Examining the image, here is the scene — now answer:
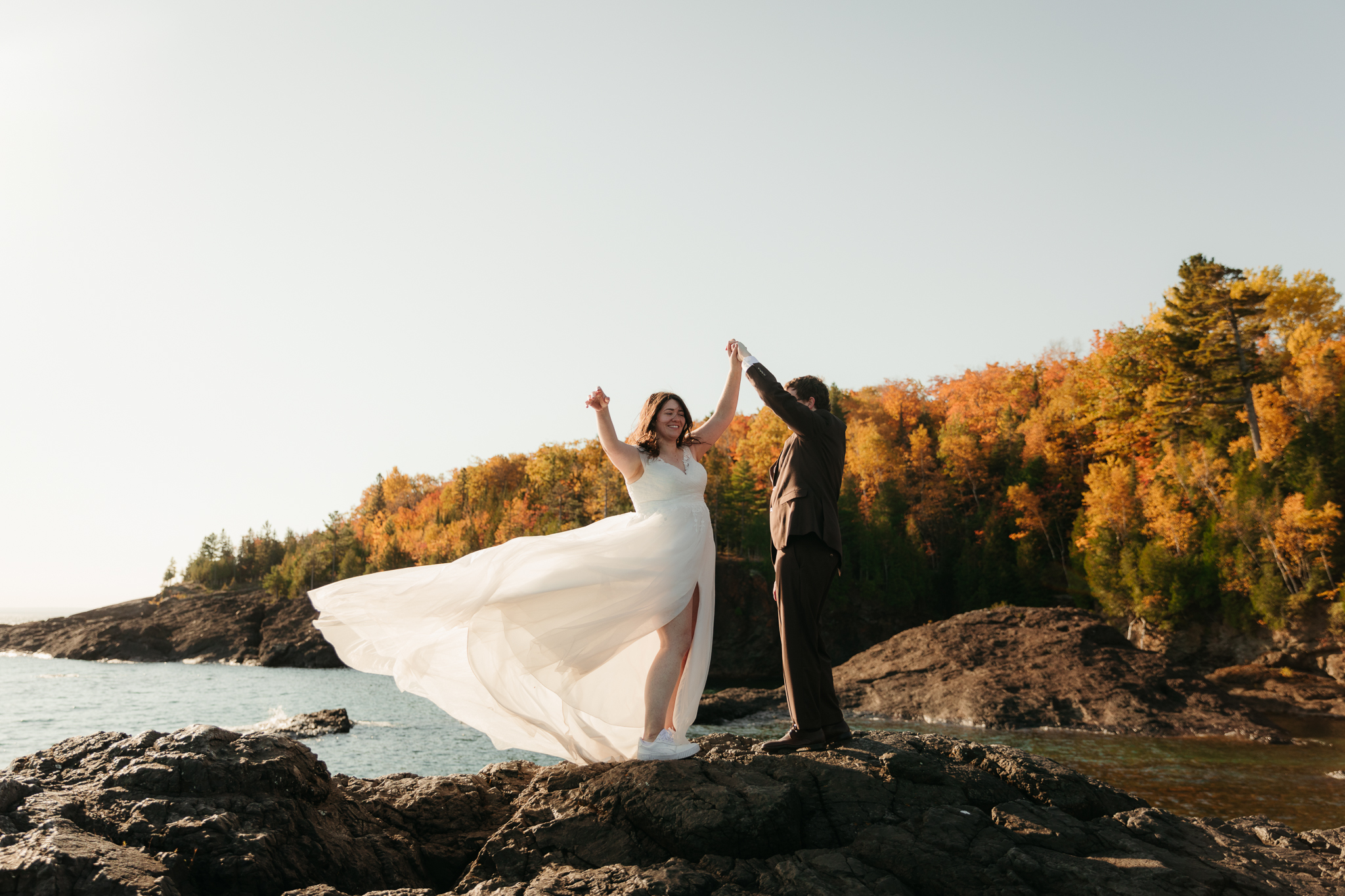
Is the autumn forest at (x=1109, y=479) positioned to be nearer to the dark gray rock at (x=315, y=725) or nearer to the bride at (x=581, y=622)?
the dark gray rock at (x=315, y=725)

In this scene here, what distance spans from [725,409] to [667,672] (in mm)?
1872

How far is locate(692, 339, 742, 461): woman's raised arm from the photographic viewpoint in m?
5.19

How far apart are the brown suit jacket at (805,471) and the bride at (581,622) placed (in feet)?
1.79

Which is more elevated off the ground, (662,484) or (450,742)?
(662,484)

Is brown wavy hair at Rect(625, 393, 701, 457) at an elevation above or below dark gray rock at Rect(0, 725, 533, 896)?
above

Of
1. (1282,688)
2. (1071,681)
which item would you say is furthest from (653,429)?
(1282,688)

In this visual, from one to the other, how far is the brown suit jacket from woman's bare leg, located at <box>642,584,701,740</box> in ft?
2.65

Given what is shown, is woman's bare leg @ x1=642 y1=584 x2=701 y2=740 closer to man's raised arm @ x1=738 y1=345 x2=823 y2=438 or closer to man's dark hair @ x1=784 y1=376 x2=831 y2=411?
man's raised arm @ x1=738 y1=345 x2=823 y2=438

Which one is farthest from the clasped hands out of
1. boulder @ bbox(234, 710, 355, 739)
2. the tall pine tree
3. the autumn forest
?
the tall pine tree

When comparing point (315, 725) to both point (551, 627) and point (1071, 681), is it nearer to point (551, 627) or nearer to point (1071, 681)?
point (551, 627)

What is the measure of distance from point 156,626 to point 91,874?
76.1 metres

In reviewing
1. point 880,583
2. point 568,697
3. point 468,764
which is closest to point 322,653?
point 880,583

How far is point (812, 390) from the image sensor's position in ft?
17.1

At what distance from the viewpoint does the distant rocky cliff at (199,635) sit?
186 feet
